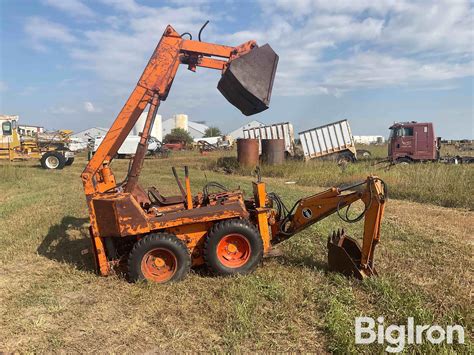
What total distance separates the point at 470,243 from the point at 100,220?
5512mm

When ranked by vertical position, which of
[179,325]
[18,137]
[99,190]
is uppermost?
[18,137]

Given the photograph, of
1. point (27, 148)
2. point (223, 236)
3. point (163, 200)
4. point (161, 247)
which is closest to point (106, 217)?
point (161, 247)

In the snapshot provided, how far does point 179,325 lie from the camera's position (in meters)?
3.91

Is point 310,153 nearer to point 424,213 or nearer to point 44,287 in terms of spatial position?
point 424,213

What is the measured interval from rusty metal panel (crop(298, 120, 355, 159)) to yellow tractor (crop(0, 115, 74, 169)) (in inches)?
522

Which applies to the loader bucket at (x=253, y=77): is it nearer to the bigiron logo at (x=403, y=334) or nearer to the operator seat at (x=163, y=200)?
the operator seat at (x=163, y=200)

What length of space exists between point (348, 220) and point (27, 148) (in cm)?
2090

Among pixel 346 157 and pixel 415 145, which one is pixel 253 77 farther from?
pixel 346 157

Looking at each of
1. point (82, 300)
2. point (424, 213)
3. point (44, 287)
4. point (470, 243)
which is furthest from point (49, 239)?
point (424, 213)

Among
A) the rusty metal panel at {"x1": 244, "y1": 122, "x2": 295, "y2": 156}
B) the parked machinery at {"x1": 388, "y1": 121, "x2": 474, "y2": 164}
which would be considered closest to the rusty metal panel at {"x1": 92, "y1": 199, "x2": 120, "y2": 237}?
the parked machinery at {"x1": 388, "y1": 121, "x2": 474, "y2": 164}

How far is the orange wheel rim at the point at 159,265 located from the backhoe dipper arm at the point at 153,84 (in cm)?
108

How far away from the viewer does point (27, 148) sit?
21.6 metres

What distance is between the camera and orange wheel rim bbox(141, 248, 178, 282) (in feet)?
16.2

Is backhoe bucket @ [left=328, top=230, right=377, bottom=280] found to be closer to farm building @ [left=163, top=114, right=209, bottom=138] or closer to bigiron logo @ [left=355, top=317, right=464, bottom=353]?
bigiron logo @ [left=355, top=317, right=464, bottom=353]
